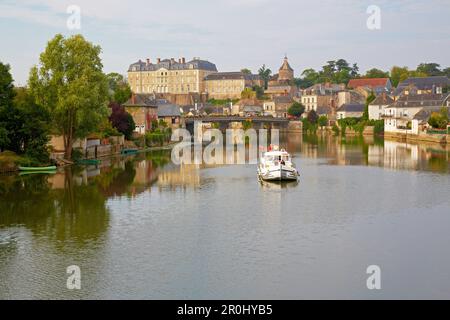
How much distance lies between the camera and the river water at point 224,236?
579 inches

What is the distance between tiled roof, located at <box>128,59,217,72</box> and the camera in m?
140

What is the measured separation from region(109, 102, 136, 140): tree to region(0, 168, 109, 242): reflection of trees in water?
20.4 m

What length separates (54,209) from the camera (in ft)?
79.8

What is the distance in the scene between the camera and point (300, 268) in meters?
15.9

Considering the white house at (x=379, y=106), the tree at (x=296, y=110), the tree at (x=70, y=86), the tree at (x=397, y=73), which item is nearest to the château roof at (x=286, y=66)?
the tree at (x=397, y=73)

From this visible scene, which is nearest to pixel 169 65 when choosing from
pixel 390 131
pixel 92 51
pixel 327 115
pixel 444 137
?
pixel 327 115

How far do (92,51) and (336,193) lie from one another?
19384 mm

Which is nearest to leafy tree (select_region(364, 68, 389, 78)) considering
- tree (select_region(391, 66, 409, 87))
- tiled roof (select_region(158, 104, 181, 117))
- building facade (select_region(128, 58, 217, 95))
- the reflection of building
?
tree (select_region(391, 66, 409, 87))

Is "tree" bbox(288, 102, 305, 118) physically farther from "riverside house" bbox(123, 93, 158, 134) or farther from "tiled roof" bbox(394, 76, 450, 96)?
"riverside house" bbox(123, 93, 158, 134)

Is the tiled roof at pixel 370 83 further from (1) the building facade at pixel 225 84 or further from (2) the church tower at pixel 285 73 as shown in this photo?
(1) the building facade at pixel 225 84

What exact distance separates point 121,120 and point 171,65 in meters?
91.0

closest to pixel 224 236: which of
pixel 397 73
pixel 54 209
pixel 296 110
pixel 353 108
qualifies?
pixel 54 209

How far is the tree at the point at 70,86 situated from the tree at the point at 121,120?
11.8 m

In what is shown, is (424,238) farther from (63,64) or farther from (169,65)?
(169,65)
